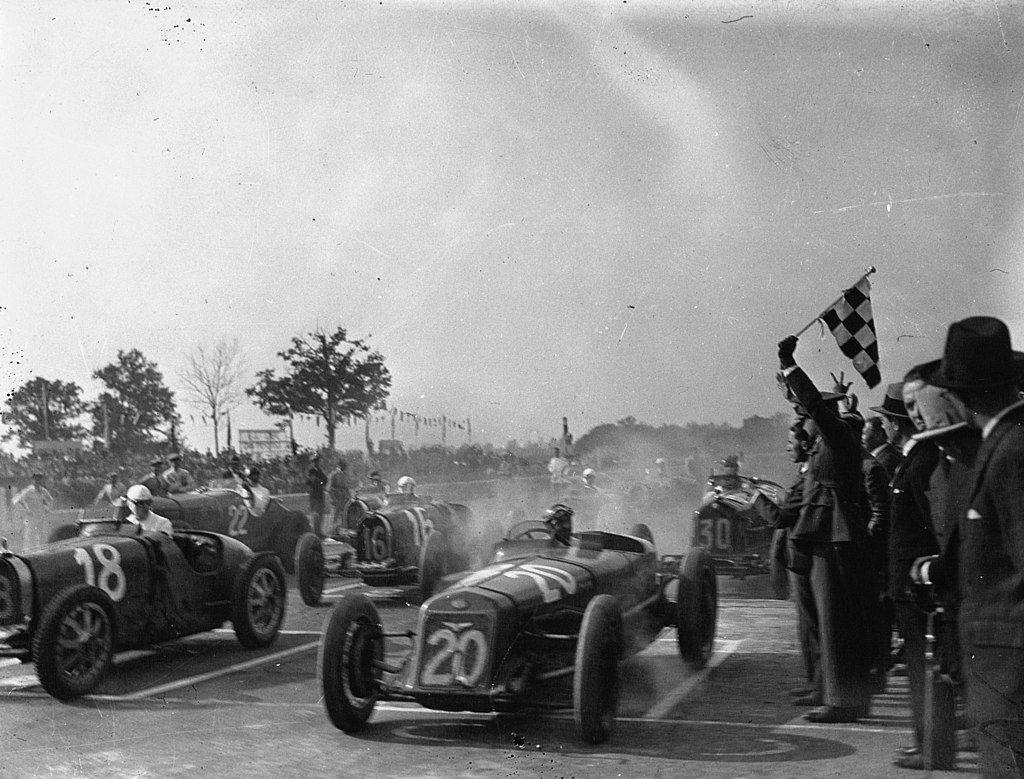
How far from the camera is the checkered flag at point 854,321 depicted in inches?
343

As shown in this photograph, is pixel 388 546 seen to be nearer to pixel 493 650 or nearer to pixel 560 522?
pixel 560 522

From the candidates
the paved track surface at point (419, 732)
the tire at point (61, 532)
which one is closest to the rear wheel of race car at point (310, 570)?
the tire at point (61, 532)

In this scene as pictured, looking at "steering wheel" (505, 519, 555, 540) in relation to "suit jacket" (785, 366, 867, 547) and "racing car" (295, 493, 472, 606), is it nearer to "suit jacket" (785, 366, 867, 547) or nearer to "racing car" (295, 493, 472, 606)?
"suit jacket" (785, 366, 867, 547)

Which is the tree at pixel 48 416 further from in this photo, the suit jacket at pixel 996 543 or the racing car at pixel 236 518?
the suit jacket at pixel 996 543

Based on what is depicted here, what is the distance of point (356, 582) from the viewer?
15.4 m

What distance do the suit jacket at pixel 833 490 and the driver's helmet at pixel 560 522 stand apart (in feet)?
6.47

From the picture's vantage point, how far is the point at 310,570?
12.3 meters

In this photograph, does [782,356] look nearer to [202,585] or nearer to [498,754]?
[498,754]

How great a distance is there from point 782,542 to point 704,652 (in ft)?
4.43

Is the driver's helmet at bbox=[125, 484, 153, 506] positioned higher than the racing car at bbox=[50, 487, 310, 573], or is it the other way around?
the driver's helmet at bbox=[125, 484, 153, 506]

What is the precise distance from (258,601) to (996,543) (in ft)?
24.1

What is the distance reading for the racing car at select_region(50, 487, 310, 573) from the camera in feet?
45.0

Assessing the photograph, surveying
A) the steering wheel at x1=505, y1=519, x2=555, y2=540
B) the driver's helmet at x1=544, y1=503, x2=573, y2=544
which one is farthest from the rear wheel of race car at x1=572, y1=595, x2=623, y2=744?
the steering wheel at x1=505, y1=519, x2=555, y2=540

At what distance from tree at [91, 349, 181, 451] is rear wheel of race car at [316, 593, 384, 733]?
20.1 m
